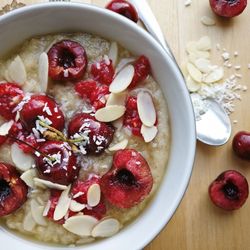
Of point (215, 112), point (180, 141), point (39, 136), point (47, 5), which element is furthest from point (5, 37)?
point (215, 112)

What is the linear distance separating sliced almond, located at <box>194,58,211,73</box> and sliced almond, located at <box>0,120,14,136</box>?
639 mm

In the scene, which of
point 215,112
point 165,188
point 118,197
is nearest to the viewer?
point 118,197

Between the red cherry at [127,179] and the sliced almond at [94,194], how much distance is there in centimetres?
2

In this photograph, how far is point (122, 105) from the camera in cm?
154

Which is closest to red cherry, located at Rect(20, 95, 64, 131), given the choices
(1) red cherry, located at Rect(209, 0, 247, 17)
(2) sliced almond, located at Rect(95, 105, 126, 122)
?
(2) sliced almond, located at Rect(95, 105, 126, 122)

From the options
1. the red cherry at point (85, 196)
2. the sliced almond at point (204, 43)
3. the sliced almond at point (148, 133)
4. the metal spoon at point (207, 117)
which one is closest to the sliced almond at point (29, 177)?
the red cherry at point (85, 196)

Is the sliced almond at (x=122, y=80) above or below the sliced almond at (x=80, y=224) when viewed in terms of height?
above

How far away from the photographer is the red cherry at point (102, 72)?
1548 millimetres

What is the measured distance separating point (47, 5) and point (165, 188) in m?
Result: 0.61

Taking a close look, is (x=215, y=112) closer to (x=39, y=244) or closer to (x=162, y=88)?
(x=162, y=88)

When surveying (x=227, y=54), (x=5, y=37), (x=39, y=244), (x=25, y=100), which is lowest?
(x=39, y=244)

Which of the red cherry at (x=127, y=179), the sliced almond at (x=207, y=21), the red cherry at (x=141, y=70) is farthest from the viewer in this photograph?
the sliced almond at (x=207, y=21)

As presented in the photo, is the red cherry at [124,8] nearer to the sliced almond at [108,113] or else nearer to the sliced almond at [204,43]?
the sliced almond at [204,43]

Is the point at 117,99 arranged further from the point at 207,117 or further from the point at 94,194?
the point at 207,117
